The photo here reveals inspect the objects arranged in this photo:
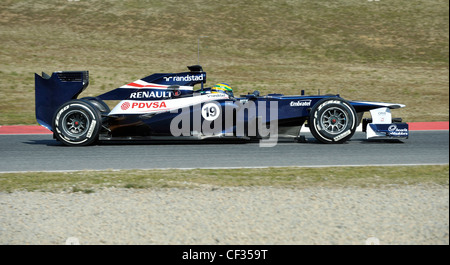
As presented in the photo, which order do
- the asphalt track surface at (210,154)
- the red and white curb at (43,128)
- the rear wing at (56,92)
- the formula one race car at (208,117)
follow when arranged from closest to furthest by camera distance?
1. the asphalt track surface at (210,154)
2. the formula one race car at (208,117)
3. the rear wing at (56,92)
4. the red and white curb at (43,128)

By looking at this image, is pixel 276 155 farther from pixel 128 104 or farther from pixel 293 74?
pixel 293 74

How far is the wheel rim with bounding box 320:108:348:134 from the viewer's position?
9648 mm

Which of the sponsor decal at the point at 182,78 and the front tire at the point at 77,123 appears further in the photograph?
the sponsor decal at the point at 182,78

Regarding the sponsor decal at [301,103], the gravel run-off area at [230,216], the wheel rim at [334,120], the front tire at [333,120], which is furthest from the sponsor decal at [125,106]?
the gravel run-off area at [230,216]

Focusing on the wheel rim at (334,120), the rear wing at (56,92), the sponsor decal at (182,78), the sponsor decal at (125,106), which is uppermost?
the sponsor decal at (182,78)

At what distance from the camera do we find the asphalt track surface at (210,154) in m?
7.98

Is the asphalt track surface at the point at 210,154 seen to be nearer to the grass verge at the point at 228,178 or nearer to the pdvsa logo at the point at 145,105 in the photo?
the grass verge at the point at 228,178

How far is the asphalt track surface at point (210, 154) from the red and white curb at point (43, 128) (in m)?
1.78

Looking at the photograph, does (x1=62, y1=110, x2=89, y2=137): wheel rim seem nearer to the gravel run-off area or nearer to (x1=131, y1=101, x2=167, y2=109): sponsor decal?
(x1=131, y1=101, x2=167, y2=109): sponsor decal

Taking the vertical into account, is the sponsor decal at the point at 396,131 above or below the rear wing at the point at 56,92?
below

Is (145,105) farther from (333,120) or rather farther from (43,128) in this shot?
(43,128)

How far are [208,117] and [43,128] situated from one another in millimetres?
5334

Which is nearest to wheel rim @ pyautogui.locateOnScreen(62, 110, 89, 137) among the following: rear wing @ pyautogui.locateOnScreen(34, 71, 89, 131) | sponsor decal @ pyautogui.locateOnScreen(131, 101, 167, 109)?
rear wing @ pyautogui.locateOnScreen(34, 71, 89, 131)

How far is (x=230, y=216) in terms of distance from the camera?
16.6ft
